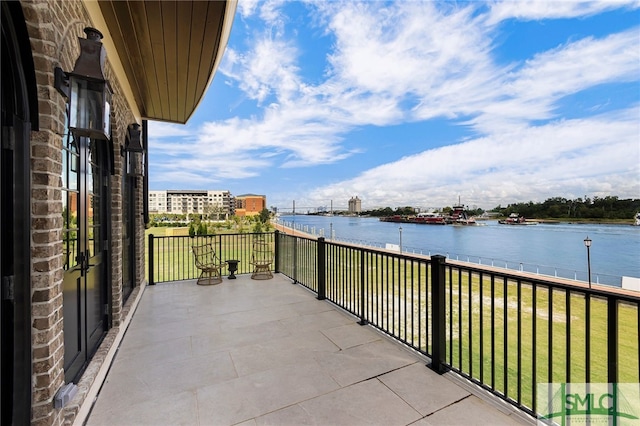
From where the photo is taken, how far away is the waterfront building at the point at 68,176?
1.25 meters

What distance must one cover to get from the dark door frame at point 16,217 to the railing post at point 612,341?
9.18ft

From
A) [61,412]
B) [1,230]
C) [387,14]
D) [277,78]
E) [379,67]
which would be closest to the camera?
[1,230]

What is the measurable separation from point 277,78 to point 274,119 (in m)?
7.13

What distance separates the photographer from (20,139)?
1.27 metres

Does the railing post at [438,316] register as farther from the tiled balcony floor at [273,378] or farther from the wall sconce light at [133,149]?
the wall sconce light at [133,149]

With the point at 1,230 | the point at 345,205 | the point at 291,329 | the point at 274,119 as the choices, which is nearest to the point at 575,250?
the point at 345,205

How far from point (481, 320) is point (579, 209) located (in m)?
41.8

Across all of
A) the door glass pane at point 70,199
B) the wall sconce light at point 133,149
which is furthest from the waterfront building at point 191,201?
the door glass pane at point 70,199

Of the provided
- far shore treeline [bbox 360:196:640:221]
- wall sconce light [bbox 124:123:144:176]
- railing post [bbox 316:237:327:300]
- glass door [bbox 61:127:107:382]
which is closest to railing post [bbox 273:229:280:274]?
railing post [bbox 316:237:327:300]

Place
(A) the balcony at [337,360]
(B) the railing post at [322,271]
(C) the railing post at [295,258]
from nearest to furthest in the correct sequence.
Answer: (A) the balcony at [337,360] < (B) the railing post at [322,271] < (C) the railing post at [295,258]

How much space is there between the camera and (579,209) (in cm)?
3244

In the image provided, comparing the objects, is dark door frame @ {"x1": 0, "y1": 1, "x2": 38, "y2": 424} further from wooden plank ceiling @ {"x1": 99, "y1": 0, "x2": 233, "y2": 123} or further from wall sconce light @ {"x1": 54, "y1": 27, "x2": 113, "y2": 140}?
wooden plank ceiling @ {"x1": 99, "y1": 0, "x2": 233, "y2": 123}

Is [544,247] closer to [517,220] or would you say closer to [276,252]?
[517,220]

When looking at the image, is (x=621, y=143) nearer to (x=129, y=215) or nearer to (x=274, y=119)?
(x=274, y=119)
